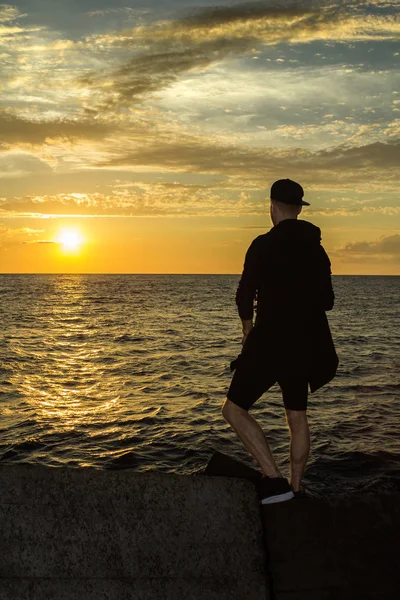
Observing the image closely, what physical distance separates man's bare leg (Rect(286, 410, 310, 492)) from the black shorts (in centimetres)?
9

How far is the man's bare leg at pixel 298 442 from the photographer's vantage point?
3.94 meters

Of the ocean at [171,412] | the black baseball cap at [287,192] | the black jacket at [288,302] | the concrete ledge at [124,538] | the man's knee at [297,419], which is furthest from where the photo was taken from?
the ocean at [171,412]

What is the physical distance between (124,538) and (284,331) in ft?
5.27

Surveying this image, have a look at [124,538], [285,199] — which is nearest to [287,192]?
[285,199]

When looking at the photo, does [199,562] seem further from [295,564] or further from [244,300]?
[244,300]

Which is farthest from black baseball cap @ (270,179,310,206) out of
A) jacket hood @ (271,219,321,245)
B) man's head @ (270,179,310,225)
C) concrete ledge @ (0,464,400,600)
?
concrete ledge @ (0,464,400,600)

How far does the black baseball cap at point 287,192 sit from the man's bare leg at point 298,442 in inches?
57.3

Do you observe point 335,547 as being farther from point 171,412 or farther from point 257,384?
point 171,412

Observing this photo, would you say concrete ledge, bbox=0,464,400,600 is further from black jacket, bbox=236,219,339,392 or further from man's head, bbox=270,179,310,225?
man's head, bbox=270,179,310,225

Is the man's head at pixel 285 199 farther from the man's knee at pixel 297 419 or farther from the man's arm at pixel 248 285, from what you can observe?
the man's knee at pixel 297 419

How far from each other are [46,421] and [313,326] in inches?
374

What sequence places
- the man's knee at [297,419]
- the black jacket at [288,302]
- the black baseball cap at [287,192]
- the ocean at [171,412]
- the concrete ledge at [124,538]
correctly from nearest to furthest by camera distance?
1. the concrete ledge at [124,538]
2. the black jacket at [288,302]
3. the man's knee at [297,419]
4. the black baseball cap at [287,192]
5. the ocean at [171,412]

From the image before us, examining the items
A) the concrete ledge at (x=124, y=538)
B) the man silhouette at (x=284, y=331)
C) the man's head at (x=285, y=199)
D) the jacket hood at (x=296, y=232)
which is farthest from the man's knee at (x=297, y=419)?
the man's head at (x=285, y=199)

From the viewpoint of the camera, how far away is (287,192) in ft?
13.3
